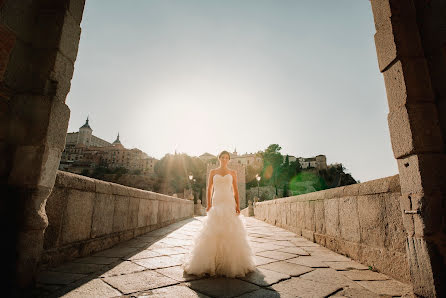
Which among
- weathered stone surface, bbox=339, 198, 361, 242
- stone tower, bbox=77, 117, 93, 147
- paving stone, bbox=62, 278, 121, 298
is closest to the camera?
paving stone, bbox=62, 278, 121, 298

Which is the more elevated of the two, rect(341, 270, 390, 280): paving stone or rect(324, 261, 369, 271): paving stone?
rect(341, 270, 390, 280): paving stone

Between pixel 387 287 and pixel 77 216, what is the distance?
3.88m

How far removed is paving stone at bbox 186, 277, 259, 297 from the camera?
202 cm

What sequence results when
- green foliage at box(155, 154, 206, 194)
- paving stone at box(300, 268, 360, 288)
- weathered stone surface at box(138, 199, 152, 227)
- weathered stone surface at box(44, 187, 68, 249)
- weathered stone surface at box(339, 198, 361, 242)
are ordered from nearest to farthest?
paving stone at box(300, 268, 360, 288) → weathered stone surface at box(44, 187, 68, 249) → weathered stone surface at box(339, 198, 361, 242) → weathered stone surface at box(138, 199, 152, 227) → green foliage at box(155, 154, 206, 194)

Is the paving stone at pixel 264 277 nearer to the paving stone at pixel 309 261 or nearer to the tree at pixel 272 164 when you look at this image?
the paving stone at pixel 309 261

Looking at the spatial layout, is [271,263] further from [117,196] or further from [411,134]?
[117,196]

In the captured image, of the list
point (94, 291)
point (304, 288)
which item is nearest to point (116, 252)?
point (94, 291)

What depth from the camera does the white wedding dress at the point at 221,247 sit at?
2621 mm

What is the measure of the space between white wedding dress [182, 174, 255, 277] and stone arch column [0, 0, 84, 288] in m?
1.64

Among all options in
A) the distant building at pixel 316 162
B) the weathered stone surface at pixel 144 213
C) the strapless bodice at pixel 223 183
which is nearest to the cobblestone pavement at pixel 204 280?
the strapless bodice at pixel 223 183

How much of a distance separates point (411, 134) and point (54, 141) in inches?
141

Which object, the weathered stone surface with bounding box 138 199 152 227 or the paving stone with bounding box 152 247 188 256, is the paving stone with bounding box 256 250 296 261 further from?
the weathered stone surface with bounding box 138 199 152 227

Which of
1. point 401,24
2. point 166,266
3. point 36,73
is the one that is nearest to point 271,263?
point 166,266

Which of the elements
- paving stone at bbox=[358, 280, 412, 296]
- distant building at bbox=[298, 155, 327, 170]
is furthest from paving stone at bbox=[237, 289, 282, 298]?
distant building at bbox=[298, 155, 327, 170]
